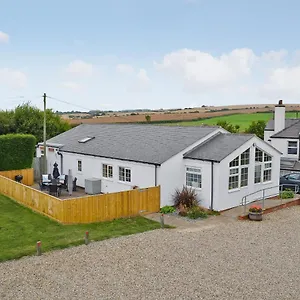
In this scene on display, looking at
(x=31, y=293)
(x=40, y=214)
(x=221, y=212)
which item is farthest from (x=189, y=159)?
(x=31, y=293)

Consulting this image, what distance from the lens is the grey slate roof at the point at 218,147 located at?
21672 millimetres

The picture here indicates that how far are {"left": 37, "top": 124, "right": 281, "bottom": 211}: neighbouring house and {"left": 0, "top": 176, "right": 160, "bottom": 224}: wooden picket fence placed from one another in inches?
45.5

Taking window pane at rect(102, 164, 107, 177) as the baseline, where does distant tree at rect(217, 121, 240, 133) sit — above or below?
above

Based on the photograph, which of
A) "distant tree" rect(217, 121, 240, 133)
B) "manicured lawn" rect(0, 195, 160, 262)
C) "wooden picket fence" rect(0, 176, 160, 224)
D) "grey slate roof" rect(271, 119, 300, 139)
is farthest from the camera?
"distant tree" rect(217, 121, 240, 133)

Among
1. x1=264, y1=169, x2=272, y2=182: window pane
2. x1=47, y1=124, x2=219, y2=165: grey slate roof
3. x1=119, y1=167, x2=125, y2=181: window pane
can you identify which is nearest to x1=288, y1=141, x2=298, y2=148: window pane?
x1=264, y1=169, x2=272, y2=182: window pane

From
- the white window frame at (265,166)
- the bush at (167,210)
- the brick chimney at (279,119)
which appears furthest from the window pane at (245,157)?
the brick chimney at (279,119)

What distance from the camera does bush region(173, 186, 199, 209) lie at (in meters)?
21.5

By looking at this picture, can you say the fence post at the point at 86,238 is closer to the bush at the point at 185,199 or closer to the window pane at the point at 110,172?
the bush at the point at 185,199

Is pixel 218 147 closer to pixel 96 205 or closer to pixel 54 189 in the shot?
pixel 96 205

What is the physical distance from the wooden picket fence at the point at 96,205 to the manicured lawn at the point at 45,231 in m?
0.44

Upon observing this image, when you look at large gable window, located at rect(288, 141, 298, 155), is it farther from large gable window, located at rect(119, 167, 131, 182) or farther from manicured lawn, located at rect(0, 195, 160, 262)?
manicured lawn, located at rect(0, 195, 160, 262)

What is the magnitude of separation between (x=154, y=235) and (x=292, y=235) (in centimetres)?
593

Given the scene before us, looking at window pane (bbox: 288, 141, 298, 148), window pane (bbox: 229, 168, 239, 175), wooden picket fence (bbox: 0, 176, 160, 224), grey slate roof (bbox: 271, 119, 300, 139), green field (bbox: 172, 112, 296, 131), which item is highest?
green field (bbox: 172, 112, 296, 131)

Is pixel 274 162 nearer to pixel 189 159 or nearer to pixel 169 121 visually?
pixel 189 159
